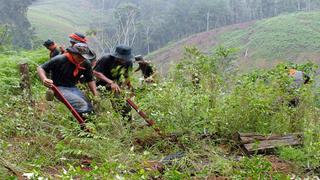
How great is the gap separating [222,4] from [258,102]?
260 feet

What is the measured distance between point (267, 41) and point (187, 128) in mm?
61735

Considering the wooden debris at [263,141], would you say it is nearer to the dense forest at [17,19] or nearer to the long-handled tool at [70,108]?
the long-handled tool at [70,108]

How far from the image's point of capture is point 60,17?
331ft

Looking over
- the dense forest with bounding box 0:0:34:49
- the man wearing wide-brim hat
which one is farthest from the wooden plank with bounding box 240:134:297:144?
the dense forest with bounding box 0:0:34:49

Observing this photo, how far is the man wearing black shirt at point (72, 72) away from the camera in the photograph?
17.7 ft

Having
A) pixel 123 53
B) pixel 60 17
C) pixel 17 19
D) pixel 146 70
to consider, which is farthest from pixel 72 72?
pixel 60 17

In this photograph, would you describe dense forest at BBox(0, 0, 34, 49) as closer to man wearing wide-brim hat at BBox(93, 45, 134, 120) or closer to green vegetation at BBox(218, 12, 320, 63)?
green vegetation at BBox(218, 12, 320, 63)

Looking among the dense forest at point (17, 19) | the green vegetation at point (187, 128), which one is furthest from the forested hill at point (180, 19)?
the green vegetation at point (187, 128)

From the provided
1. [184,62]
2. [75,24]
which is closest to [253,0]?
[75,24]

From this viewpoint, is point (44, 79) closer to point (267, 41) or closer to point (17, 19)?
point (17, 19)

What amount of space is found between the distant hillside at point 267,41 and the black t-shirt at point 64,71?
166 ft

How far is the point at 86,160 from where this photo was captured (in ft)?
14.9

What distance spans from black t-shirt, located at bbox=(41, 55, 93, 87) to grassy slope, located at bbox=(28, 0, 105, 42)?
72.7 metres

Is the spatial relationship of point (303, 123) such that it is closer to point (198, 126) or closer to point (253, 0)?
point (198, 126)
